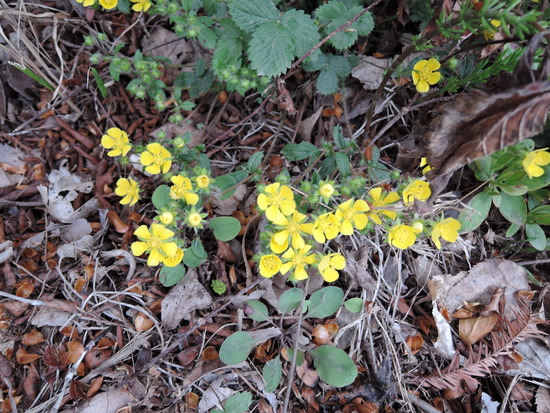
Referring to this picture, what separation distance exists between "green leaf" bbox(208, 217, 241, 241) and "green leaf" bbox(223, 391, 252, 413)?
34.9 inches

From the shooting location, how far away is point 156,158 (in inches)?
96.8

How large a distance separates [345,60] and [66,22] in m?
2.13

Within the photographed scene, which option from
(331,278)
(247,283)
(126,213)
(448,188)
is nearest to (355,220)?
(331,278)

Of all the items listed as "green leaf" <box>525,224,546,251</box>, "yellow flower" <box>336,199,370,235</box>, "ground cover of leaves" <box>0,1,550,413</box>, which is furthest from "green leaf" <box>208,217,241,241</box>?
"green leaf" <box>525,224,546,251</box>

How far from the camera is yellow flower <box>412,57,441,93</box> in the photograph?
8.24 feet

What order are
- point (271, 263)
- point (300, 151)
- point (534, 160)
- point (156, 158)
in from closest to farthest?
1. point (534, 160)
2. point (271, 263)
3. point (156, 158)
4. point (300, 151)

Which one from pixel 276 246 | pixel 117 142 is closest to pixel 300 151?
pixel 276 246

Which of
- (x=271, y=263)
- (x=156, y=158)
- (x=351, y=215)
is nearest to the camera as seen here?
(x=351, y=215)

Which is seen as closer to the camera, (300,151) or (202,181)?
(202,181)

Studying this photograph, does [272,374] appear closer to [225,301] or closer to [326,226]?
[225,301]

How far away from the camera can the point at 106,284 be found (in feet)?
8.99

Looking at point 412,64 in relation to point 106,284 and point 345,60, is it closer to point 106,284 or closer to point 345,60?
point 345,60

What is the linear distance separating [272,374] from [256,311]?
37cm

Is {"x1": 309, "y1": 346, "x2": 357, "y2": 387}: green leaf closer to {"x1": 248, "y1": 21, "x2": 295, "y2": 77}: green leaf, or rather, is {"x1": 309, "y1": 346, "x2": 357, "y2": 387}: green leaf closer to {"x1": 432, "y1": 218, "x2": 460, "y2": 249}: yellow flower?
{"x1": 432, "y1": 218, "x2": 460, "y2": 249}: yellow flower
